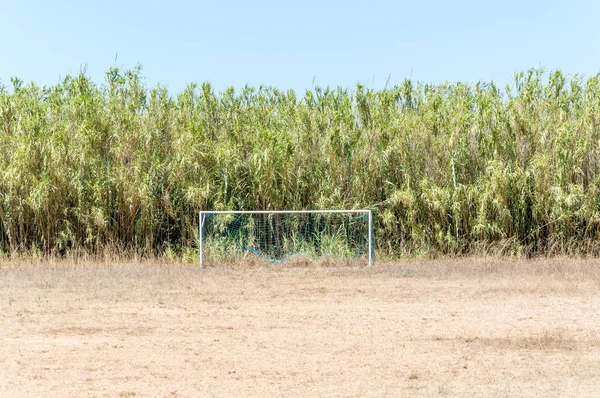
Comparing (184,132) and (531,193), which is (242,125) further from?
(531,193)

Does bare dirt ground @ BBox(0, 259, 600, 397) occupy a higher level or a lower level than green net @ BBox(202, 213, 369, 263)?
lower

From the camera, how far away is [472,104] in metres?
17.3

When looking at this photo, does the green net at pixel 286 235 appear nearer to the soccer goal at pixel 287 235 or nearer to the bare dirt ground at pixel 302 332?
the soccer goal at pixel 287 235

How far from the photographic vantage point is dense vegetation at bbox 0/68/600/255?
1569cm

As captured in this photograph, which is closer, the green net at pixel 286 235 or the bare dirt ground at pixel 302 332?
the bare dirt ground at pixel 302 332

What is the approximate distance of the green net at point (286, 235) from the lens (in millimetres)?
15471

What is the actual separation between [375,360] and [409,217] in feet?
29.8

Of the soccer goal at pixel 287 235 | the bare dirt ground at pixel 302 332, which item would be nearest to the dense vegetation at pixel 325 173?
the soccer goal at pixel 287 235

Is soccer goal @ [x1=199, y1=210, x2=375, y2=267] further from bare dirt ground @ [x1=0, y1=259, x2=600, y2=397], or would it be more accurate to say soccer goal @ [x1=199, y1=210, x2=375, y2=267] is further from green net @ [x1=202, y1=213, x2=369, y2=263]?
bare dirt ground @ [x1=0, y1=259, x2=600, y2=397]

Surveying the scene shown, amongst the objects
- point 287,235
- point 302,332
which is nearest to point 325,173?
point 287,235

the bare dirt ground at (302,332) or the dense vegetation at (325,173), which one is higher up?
the dense vegetation at (325,173)

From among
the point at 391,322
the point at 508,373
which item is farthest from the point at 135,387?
the point at 391,322

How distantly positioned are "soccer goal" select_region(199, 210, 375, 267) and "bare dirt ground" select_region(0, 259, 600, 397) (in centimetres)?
129

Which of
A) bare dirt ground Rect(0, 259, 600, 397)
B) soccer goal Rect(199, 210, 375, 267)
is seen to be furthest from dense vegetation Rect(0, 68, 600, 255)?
bare dirt ground Rect(0, 259, 600, 397)
